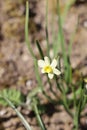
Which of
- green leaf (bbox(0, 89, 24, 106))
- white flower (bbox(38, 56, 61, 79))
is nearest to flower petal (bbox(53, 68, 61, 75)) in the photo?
white flower (bbox(38, 56, 61, 79))

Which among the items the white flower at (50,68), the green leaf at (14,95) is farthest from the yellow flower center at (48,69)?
the green leaf at (14,95)

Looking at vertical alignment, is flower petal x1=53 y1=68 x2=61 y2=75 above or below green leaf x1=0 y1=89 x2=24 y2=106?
below

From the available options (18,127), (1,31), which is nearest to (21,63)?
(1,31)

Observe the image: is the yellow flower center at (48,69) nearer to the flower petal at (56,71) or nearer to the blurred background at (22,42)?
the flower petal at (56,71)

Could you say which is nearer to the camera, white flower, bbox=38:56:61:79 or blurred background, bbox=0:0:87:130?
white flower, bbox=38:56:61:79

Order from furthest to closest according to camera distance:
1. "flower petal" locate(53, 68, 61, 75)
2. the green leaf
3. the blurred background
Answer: the blurred background, the green leaf, "flower petal" locate(53, 68, 61, 75)

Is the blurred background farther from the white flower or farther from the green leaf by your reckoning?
the white flower

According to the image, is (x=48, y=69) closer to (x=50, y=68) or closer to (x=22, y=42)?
(x=50, y=68)

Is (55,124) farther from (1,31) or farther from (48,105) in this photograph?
(1,31)

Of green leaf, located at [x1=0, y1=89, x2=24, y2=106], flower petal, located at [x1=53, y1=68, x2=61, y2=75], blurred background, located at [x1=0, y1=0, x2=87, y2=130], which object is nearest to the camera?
flower petal, located at [x1=53, y1=68, x2=61, y2=75]
